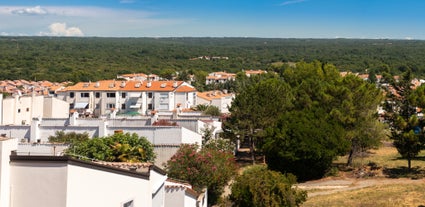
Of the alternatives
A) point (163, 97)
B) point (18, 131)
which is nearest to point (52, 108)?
point (18, 131)

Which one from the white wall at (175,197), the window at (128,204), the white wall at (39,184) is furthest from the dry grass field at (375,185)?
the white wall at (39,184)

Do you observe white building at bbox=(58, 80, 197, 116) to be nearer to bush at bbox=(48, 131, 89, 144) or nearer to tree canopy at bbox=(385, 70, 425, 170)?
tree canopy at bbox=(385, 70, 425, 170)

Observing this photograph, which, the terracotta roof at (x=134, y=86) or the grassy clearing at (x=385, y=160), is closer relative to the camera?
the grassy clearing at (x=385, y=160)

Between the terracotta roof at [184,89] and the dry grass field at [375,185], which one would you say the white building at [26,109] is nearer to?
the terracotta roof at [184,89]

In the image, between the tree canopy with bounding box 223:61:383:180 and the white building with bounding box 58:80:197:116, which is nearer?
the tree canopy with bounding box 223:61:383:180

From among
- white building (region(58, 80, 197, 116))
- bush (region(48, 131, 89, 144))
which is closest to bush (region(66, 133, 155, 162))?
bush (region(48, 131, 89, 144))

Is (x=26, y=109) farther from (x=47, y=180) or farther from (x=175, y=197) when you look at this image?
(x=47, y=180)
